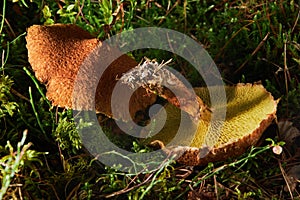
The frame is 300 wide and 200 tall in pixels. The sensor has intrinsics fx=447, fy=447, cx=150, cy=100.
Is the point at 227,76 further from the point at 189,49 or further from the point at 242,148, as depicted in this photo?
the point at 242,148

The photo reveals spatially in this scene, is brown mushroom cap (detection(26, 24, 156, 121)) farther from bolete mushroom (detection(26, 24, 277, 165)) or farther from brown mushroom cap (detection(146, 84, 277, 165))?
brown mushroom cap (detection(146, 84, 277, 165))

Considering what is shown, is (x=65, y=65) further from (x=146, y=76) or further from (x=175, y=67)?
(x=175, y=67)

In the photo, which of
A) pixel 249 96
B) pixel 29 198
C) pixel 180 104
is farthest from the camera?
pixel 249 96

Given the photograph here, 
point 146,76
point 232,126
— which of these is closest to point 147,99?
point 146,76

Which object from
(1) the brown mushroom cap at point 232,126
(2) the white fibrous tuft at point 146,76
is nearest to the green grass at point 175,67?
(1) the brown mushroom cap at point 232,126

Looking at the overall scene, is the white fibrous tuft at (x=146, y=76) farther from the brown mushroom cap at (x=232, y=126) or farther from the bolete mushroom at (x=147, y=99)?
the brown mushroom cap at (x=232, y=126)

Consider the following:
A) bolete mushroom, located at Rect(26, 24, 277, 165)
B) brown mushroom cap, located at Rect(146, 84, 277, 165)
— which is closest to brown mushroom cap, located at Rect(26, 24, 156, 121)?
bolete mushroom, located at Rect(26, 24, 277, 165)

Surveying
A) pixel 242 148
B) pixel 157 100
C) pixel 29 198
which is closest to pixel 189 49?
pixel 157 100
